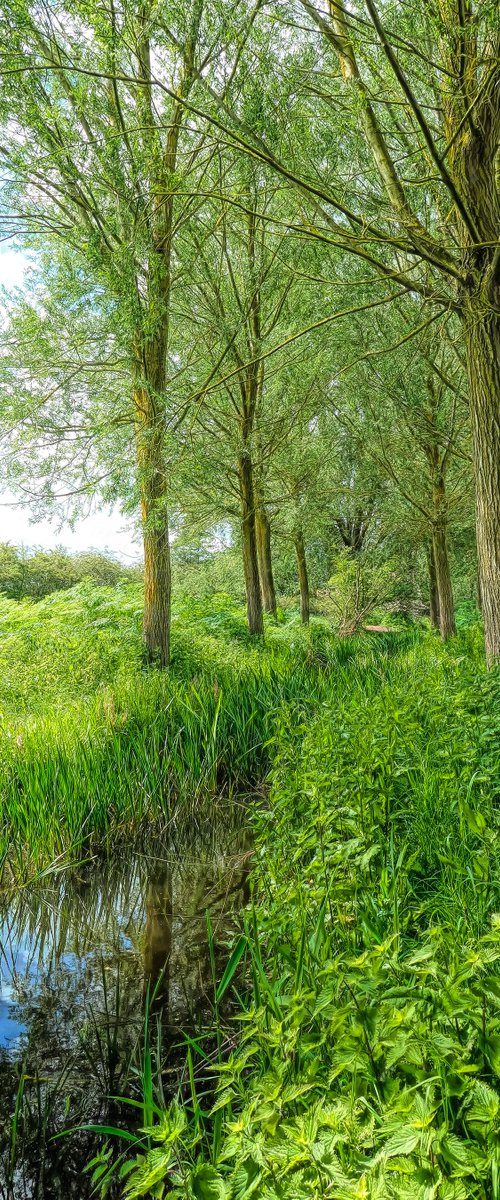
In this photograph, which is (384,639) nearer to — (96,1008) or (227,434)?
(227,434)

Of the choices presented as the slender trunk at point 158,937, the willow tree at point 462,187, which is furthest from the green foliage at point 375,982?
the willow tree at point 462,187

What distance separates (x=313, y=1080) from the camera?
4.92 ft

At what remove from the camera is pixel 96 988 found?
2.83m

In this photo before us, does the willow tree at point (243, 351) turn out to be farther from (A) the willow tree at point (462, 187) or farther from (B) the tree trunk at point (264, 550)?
(A) the willow tree at point (462, 187)

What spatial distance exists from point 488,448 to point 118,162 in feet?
11.2

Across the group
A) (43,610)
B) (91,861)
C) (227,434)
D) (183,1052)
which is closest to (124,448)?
(227,434)

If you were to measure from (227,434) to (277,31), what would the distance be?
14.6 ft

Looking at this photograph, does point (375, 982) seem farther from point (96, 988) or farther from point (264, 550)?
point (264, 550)

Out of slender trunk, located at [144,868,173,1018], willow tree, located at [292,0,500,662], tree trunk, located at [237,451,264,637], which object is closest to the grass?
slender trunk, located at [144,868,173,1018]

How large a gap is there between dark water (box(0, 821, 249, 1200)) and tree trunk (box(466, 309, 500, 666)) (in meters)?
2.54

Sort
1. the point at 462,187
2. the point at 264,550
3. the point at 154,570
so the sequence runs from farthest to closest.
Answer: the point at 264,550, the point at 154,570, the point at 462,187

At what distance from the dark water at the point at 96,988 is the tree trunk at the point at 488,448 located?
2535 millimetres

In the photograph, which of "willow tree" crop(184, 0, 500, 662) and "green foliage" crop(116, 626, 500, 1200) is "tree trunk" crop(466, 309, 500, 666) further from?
"green foliage" crop(116, 626, 500, 1200)

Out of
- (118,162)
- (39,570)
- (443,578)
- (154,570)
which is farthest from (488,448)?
(39,570)
